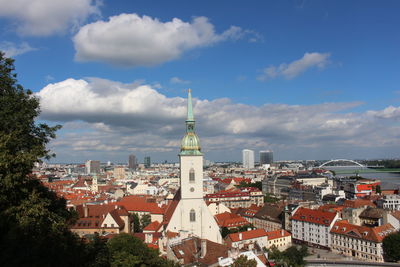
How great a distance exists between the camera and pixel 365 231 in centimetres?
5294

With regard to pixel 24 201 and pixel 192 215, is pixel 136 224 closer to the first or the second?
pixel 192 215

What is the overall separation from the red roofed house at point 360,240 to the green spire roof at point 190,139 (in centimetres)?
2836

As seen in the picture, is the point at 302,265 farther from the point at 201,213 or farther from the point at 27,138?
the point at 27,138

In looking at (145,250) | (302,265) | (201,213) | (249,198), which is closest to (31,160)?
(145,250)

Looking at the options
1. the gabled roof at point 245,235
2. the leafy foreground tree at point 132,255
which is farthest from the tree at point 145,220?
the leafy foreground tree at point 132,255

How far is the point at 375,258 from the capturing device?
50781 millimetres

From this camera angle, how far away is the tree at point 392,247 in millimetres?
47688

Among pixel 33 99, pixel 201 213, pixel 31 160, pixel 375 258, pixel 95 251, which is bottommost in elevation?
pixel 375 258

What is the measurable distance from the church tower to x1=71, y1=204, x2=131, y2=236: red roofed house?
44.9 feet

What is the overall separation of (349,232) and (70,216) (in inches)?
1857

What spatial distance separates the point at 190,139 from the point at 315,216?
1205 inches

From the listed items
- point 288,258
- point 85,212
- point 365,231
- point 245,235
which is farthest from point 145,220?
point 365,231

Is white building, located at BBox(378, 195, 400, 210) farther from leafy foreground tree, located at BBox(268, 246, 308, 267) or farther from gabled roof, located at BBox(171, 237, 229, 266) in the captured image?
gabled roof, located at BBox(171, 237, 229, 266)

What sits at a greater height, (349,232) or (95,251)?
(95,251)
